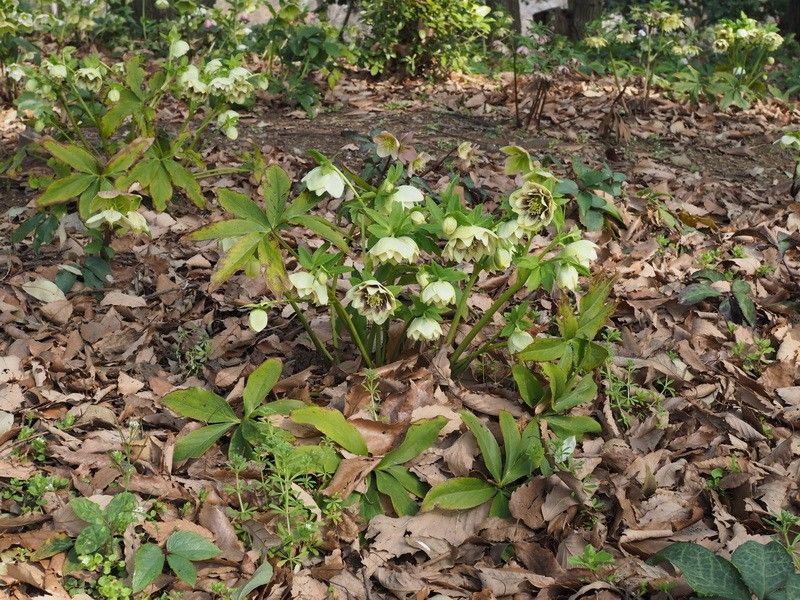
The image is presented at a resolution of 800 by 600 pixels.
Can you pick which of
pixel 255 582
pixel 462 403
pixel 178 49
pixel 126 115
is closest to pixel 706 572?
pixel 462 403

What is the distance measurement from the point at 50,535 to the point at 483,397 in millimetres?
1057

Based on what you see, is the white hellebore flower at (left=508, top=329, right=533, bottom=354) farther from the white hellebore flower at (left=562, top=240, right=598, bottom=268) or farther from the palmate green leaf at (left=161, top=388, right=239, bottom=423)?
the palmate green leaf at (left=161, top=388, right=239, bottom=423)

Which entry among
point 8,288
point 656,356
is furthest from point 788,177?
point 8,288

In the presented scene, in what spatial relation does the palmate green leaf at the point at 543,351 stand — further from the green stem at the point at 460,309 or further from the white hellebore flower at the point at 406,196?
the white hellebore flower at the point at 406,196

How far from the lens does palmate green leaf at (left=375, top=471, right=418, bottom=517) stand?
1.86 meters

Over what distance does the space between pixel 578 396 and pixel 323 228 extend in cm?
74

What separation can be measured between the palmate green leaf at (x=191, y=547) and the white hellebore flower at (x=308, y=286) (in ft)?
1.80

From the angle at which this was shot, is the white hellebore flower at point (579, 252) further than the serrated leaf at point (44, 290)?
No

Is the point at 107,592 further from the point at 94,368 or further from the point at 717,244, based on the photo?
the point at 717,244

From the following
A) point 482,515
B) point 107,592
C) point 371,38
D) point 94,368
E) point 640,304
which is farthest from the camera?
point 371,38

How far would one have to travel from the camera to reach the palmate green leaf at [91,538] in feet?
5.42

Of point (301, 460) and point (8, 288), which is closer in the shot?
point (301, 460)

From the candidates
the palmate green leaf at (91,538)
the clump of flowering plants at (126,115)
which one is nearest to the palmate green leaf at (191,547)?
the palmate green leaf at (91,538)

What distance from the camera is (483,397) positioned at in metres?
2.14
